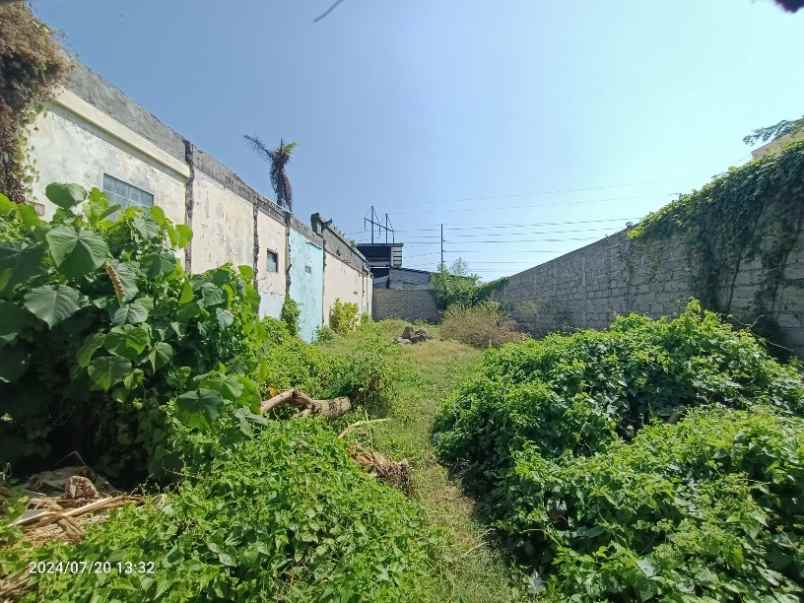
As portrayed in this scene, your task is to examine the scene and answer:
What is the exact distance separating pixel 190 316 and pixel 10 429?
923 mm

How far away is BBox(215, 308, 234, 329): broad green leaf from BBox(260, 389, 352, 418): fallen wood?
1.02m

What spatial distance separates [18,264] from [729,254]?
6626 mm

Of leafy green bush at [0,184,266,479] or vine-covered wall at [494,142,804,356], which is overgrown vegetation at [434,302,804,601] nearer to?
vine-covered wall at [494,142,804,356]

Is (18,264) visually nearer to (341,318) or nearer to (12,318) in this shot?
(12,318)

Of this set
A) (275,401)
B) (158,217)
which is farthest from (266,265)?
(158,217)

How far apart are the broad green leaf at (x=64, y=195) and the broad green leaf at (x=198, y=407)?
1.19 m

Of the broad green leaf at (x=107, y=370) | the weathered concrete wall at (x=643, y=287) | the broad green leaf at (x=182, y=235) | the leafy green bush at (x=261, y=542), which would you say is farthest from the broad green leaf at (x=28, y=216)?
the weathered concrete wall at (x=643, y=287)

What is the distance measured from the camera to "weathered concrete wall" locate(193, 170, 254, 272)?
486cm

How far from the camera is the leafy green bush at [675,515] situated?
145 centimetres

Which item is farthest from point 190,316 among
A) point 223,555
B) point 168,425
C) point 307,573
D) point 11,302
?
point 307,573

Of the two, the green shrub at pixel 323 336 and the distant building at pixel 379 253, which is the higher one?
the distant building at pixel 379 253

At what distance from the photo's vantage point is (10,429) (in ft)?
5.64

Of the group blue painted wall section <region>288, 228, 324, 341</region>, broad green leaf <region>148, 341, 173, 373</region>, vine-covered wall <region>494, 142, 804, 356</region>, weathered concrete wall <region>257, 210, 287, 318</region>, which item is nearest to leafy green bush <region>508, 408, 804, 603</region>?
broad green leaf <region>148, 341, 173, 373</region>

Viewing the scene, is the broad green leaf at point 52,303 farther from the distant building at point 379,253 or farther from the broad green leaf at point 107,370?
the distant building at point 379,253
